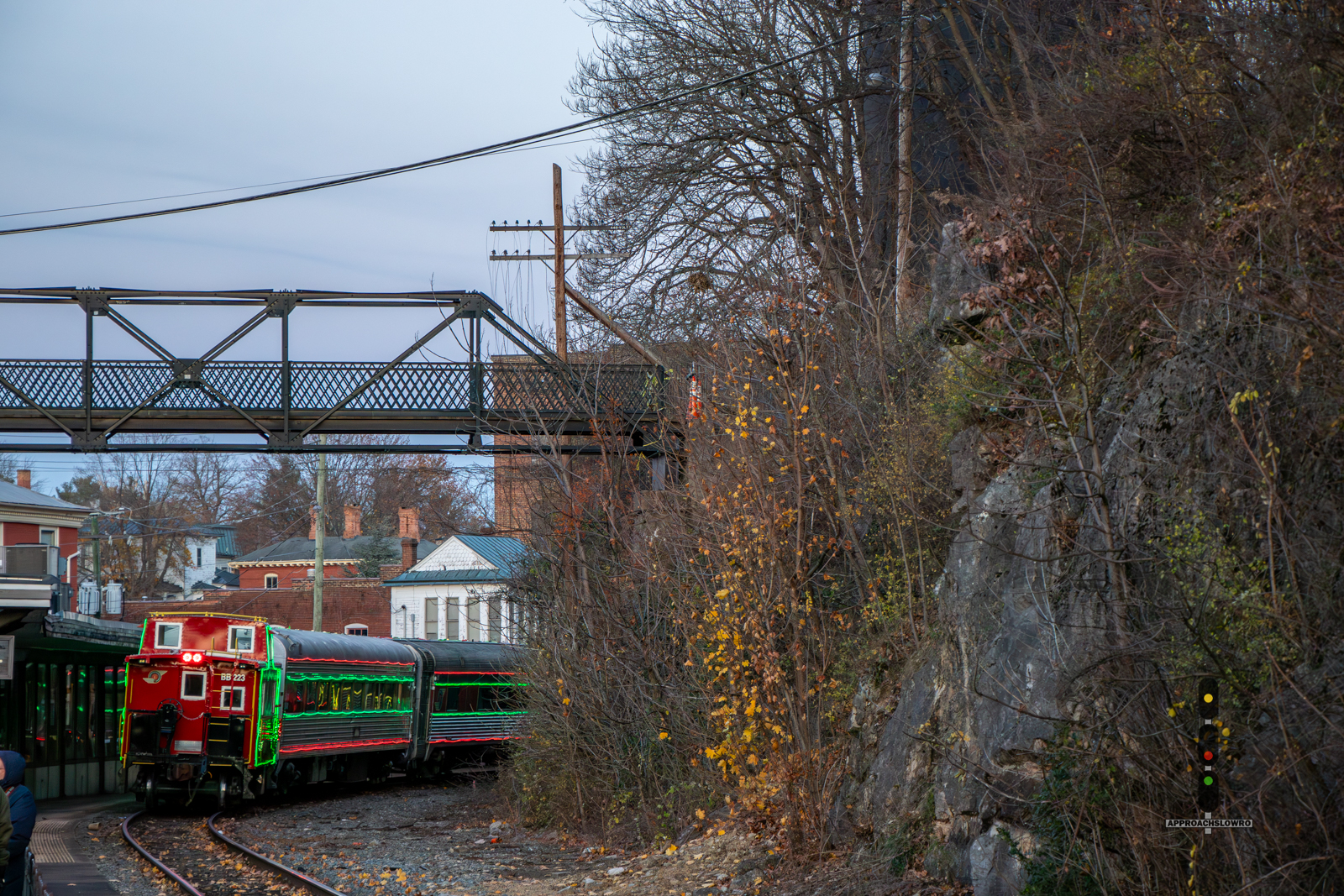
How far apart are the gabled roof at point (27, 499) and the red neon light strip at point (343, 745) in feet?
51.8

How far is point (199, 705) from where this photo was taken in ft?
69.1

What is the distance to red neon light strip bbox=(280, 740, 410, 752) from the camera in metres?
22.8

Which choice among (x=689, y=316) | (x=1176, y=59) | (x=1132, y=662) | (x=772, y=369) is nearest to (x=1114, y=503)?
(x=1132, y=662)

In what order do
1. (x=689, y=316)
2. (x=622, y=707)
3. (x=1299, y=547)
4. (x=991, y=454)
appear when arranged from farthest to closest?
(x=689, y=316) → (x=622, y=707) → (x=991, y=454) → (x=1299, y=547)

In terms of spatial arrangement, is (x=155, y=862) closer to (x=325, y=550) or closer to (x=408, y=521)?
(x=408, y=521)

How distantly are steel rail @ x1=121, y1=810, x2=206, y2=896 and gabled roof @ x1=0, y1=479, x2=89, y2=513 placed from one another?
18714 millimetres

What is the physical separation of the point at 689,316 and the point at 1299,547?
1416cm

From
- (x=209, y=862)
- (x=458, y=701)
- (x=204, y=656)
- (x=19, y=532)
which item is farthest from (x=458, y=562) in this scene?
(x=209, y=862)

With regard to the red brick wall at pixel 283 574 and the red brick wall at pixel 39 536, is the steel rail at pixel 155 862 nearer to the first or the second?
the red brick wall at pixel 39 536

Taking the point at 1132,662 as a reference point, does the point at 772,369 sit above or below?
above

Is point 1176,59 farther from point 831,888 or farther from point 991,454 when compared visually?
point 831,888

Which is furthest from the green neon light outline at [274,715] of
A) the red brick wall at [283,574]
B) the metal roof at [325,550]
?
the red brick wall at [283,574]

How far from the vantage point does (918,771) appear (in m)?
10.6

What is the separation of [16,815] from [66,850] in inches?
364
